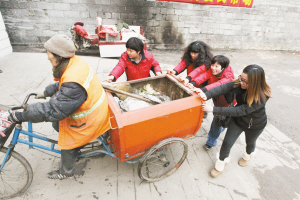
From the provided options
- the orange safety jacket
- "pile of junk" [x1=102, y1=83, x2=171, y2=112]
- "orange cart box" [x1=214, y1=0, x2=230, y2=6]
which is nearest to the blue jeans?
"pile of junk" [x1=102, y1=83, x2=171, y2=112]

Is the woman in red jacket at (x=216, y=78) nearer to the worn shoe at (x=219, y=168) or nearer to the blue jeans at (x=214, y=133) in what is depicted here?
the blue jeans at (x=214, y=133)

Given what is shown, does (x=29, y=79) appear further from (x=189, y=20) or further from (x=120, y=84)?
(x=189, y=20)

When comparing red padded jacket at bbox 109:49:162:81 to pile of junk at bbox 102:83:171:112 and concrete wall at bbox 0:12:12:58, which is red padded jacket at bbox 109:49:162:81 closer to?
pile of junk at bbox 102:83:171:112

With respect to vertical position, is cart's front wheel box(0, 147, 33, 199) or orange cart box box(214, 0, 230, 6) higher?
orange cart box box(214, 0, 230, 6)

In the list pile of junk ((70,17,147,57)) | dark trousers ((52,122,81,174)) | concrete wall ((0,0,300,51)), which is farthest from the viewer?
concrete wall ((0,0,300,51))

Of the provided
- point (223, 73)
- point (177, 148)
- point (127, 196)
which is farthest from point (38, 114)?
point (223, 73)

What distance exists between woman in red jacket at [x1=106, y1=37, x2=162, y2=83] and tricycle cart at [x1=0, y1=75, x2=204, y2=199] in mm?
447

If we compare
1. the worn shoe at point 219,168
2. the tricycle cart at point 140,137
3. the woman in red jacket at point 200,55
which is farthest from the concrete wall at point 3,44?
the worn shoe at point 219,168

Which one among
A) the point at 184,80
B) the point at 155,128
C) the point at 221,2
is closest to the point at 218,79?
the point at 184,80

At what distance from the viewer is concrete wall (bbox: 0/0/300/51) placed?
685 centimetres

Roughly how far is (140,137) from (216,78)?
61.7 inches

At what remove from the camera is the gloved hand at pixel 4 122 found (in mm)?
1531

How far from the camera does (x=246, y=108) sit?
1.91 meters

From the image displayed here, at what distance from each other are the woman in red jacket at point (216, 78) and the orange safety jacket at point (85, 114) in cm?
140
